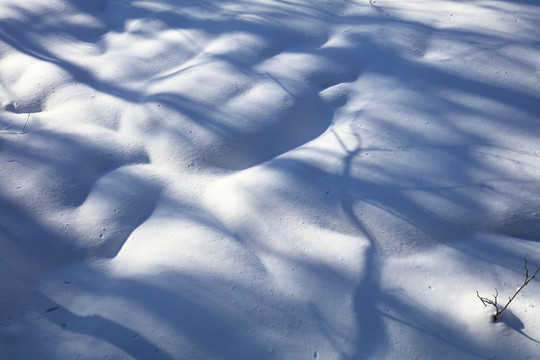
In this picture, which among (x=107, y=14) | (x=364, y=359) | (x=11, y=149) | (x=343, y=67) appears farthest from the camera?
(x=107, y=14)

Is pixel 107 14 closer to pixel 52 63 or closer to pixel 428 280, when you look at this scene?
pixel 52 63

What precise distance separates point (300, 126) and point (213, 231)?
2.58 feet

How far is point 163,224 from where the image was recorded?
6.61 feet

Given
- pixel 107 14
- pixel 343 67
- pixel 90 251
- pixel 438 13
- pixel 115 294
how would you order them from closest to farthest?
pixel 115 294 < pixel 90 251 < pixel 343 67 < pixel 438 13 < pixel 107 14

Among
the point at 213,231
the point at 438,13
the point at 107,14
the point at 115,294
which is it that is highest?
the point at 438,13

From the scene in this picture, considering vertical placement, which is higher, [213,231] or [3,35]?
[3,35]

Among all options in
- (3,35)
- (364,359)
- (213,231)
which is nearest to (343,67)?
(213,231)

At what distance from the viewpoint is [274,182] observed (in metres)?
2.12

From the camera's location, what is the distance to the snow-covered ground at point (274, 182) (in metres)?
1.66

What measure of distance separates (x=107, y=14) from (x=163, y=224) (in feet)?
6.63

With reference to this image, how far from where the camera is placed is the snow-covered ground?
1.66 meters

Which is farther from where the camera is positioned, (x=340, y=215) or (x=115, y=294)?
(x=340, y=215)

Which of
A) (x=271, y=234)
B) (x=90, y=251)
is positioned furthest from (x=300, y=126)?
(x=90, y=251)

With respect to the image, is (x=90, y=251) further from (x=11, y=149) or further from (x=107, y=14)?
(x=107, y=14)
